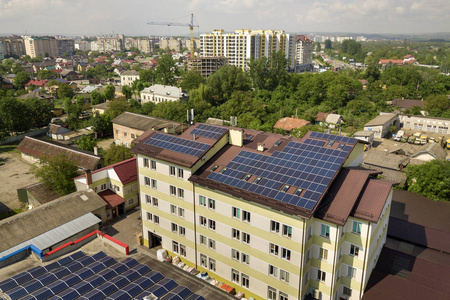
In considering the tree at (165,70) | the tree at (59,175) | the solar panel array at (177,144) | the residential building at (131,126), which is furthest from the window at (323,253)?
the tree at (165,70)

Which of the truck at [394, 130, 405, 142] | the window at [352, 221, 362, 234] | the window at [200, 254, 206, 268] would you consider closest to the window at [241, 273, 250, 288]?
the window at [200, 254, 206, 268]

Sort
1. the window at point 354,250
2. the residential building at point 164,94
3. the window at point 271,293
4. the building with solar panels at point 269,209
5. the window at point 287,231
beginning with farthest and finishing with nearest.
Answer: the residential building at point 164,94
the window at point 271,293
the window at point 354,250
the building with solar panels at point 269,209
the window at point 287,231

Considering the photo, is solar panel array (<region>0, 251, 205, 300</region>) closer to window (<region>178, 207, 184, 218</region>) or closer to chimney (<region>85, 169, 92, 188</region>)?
window (<region>178, 207, 184, 218</region>)

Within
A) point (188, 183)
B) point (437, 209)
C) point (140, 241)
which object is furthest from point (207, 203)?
point (437, 209)

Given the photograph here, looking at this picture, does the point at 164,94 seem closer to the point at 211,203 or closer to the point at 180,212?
the point at 180,212

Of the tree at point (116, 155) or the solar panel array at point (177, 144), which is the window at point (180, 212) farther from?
the tree at point (116, 155)

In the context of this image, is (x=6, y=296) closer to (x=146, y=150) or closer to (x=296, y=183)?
(x=146, y=150)
